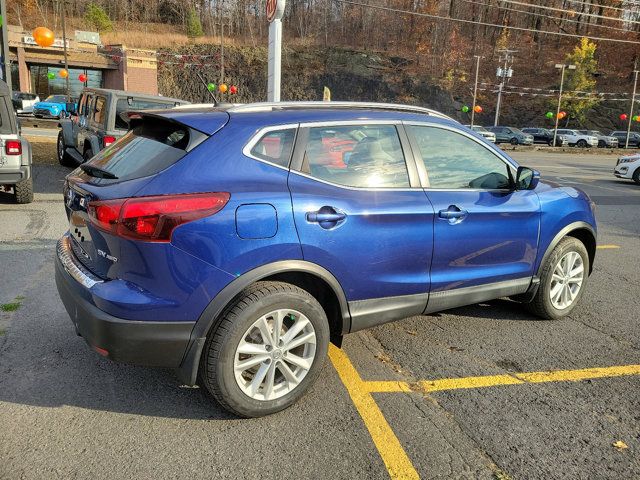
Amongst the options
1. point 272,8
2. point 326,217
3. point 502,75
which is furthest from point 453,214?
point 502,75

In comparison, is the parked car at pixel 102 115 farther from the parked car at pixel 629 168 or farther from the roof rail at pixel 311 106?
the parked car at pixel 629 168

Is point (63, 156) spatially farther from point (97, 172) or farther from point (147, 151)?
point (147, 151)

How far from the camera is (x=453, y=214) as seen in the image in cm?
354

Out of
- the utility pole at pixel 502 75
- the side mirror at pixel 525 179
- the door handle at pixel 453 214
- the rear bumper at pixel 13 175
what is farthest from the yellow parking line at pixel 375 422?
the utility pole at pixel 502 75

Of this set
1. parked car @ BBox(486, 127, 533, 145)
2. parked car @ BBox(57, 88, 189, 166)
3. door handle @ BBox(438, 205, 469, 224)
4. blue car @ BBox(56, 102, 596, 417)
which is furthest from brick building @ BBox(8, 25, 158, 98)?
door handle @ BBox(438, 205, 469, 224)

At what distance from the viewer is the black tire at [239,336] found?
2766 mm

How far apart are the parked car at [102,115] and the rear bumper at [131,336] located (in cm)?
599

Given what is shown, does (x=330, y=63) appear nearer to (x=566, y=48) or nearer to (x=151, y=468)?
(x=566, y=48)

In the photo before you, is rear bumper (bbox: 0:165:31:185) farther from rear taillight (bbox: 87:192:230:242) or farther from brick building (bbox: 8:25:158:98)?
brick building (bbox: 8:25:158:98)

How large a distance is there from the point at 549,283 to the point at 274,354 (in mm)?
2614

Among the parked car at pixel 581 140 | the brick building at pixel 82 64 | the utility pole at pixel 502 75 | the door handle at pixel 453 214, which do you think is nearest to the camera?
the door handle at pixel 453 214

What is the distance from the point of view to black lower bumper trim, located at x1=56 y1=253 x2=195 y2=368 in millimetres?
2633

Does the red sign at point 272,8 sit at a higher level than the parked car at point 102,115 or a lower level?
higher

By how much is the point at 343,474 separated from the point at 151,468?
0.91 meters
